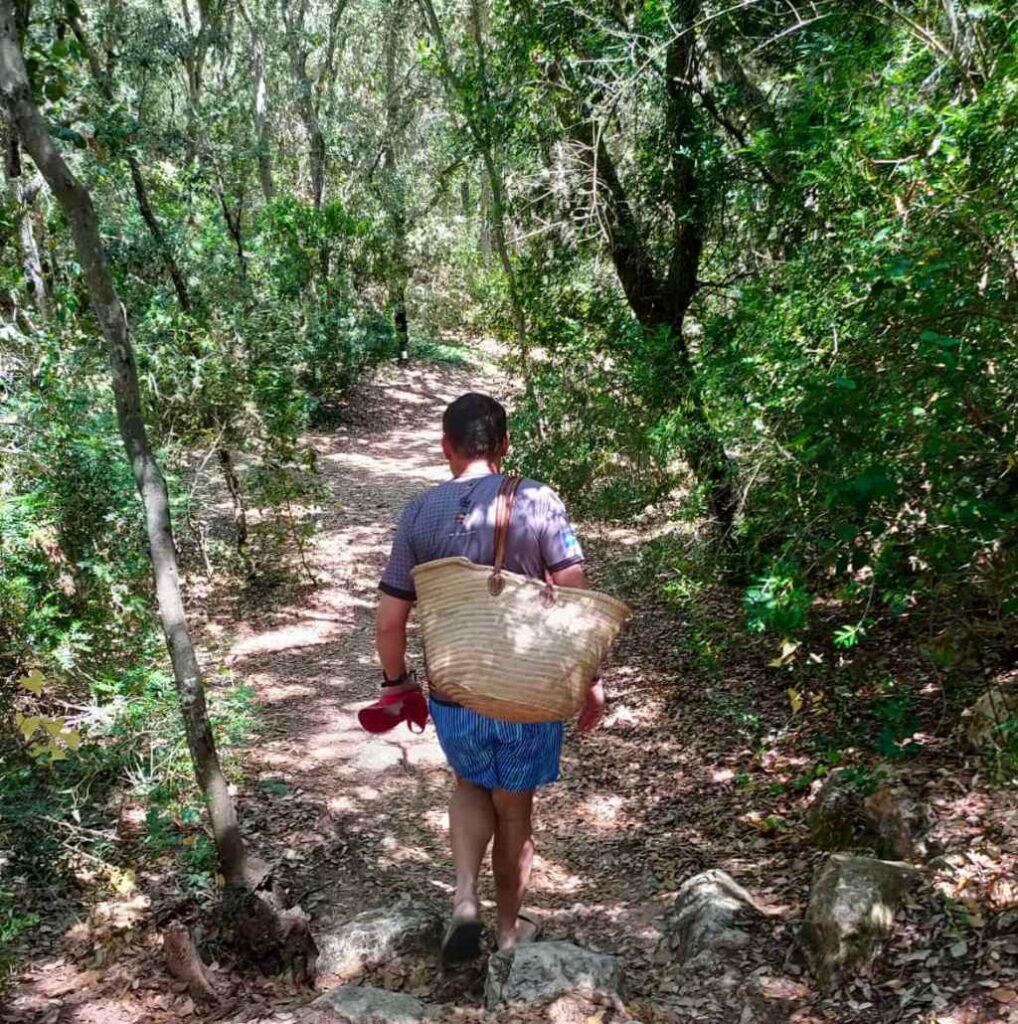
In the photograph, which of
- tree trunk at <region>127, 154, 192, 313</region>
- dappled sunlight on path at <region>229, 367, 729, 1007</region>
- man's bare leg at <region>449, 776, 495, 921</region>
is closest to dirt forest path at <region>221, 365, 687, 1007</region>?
dappled sunlight on path at <region>229, 367, 729, 1007</region>

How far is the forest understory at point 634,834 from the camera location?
2.96 meters

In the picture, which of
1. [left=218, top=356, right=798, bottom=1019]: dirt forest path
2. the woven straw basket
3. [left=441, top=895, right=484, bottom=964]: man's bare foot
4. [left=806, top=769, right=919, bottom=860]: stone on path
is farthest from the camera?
[left=218, top=356, right=798, bottom=1019]: dirt forest path

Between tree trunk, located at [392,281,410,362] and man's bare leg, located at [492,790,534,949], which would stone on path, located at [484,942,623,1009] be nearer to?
man's bare leg, located at [492,790,534,949]

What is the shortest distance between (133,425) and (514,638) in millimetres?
1704

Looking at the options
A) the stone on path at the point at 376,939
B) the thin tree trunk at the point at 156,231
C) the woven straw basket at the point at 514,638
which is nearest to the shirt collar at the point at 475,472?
the woven straw basket at the point at 514,638

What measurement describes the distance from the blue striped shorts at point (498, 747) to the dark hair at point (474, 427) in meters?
0.87

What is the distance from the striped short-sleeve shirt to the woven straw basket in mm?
72

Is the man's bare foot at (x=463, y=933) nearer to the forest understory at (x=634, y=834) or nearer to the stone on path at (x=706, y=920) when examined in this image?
the forest understory at (x=634, y=834)

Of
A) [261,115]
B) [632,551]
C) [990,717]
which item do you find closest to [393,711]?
[990,717]

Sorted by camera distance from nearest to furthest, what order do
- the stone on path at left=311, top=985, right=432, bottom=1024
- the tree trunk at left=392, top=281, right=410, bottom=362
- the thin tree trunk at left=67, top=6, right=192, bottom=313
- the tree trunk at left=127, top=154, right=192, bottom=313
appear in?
1. the stone on path at left=311, top=985, right=432, bottom=1024
2. the thin tree trunk at left=67, top=6, right=192, bottom=313
3. the tree trunk at left=127, top=154, right=192, bottom=313
4. the tree trunk at left=392, top=281, right=410, bottom=362

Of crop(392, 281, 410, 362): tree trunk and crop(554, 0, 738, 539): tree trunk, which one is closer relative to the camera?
crop(554, 0, 738, 539): tree trunk

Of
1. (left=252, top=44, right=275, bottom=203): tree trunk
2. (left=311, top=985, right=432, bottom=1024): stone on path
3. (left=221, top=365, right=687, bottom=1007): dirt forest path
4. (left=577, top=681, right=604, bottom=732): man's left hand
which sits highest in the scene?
(left=252, top=44, right=275, bottom=203): tree trunk

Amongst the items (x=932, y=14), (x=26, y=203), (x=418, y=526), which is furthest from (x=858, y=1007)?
(x=26, y=203)

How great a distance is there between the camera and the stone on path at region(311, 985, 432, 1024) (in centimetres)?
279
